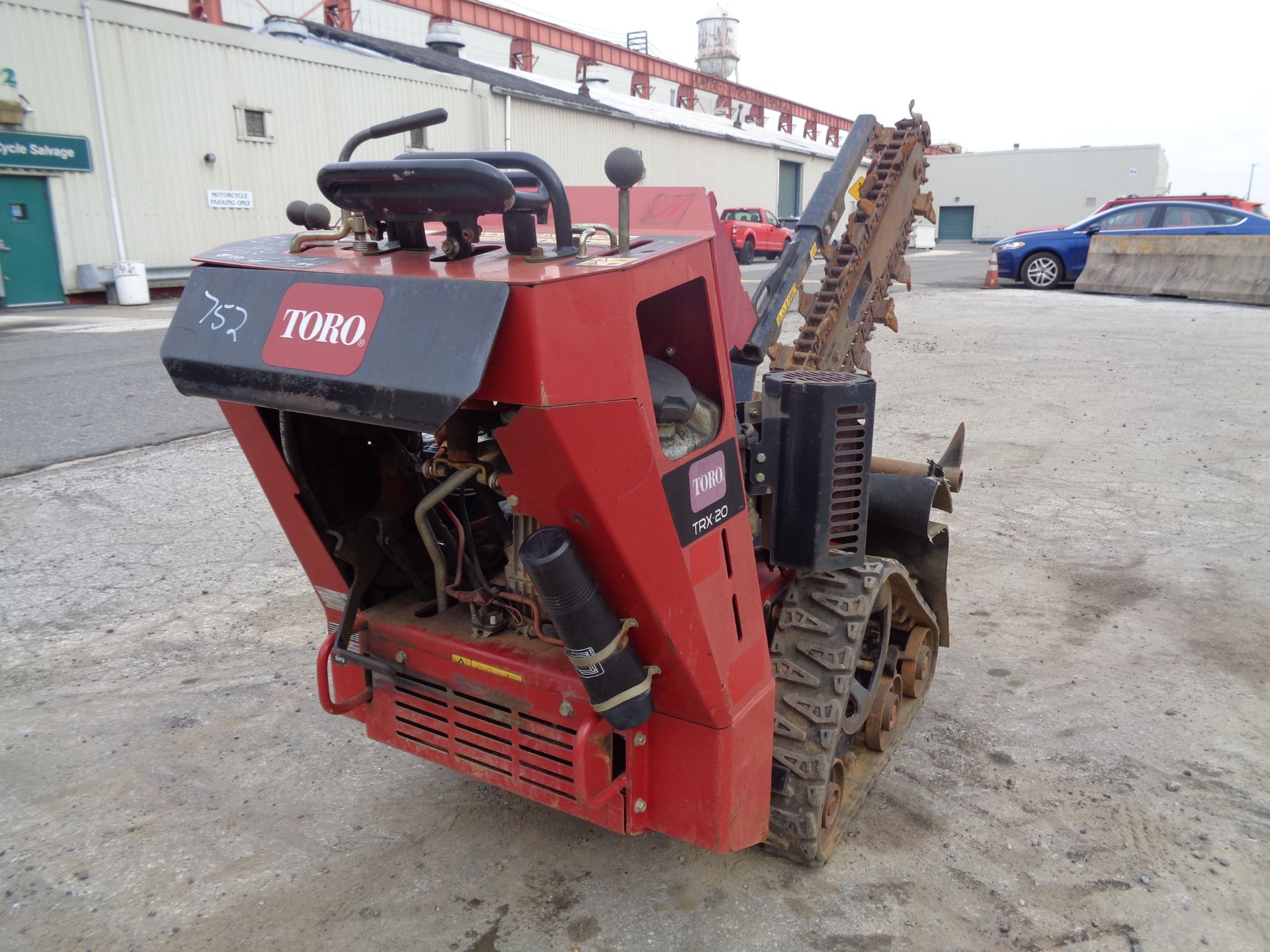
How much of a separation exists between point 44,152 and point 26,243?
148 centimetres

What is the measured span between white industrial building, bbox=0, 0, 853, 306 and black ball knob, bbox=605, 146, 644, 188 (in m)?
16.5

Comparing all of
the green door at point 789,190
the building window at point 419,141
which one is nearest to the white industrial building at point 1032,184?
the green door at point 789,190

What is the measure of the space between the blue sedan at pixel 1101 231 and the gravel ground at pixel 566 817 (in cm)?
1221

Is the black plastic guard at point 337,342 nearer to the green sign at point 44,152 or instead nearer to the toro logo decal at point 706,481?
the toro logo decal at point 706,481

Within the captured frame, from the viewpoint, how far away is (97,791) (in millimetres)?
3170

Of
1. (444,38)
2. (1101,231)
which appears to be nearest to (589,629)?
(1101,231)

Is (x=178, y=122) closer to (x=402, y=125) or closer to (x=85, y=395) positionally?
(x=85, y=395)

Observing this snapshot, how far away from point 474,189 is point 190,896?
2205 millimetres

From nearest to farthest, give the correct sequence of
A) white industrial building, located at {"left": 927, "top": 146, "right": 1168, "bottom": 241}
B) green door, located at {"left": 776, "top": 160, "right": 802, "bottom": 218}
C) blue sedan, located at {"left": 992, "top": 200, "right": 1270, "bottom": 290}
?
1. blue sedan, located at {"left": 992, "top": 200, "right": 1270, "bottom": 290}
2. green door, located at {"left": 776, "top": 160, "right": 802, "bottom": 218}
3. white industrial building, located at {"left": 927, "top": 146, "right": 1168, "bottom": 241}

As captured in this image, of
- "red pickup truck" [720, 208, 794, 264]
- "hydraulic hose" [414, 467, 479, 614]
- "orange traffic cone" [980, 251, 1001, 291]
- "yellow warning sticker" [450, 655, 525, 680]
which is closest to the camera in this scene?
"hydraulic hose" [414, 467, 479, 614]

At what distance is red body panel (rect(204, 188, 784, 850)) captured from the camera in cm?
175

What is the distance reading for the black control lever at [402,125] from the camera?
6.81 ft

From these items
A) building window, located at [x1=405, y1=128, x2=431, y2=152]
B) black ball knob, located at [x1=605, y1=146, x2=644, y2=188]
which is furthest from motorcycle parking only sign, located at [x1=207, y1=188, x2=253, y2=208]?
black ball knob, located at [x1=605, y1=146, x2=644, y2=188]

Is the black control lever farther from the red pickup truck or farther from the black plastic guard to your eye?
the red pickup truck
